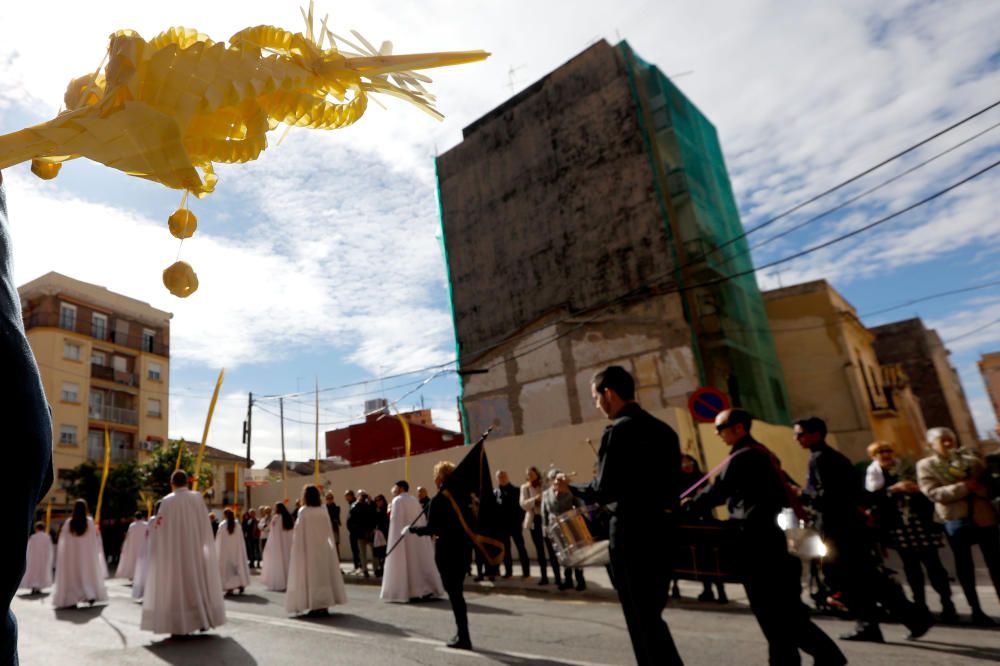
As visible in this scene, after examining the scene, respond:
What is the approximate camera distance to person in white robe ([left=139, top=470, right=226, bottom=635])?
26.1 ft

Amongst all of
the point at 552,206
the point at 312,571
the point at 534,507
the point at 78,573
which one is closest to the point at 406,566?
the point at 312,571

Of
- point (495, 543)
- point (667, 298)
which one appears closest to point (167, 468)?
point (667, 298)

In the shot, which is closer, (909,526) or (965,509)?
(965,509)

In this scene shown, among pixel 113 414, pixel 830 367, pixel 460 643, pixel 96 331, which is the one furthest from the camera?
pixel 96 331

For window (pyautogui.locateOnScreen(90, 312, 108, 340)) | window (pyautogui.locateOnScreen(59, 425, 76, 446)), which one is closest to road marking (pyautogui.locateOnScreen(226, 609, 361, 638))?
window (pyautogui.locateOnScreen(59, 425, 76, 446))

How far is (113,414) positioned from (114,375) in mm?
2572

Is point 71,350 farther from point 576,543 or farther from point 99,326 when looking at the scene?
point 576,543

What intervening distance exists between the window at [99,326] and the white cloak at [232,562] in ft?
111

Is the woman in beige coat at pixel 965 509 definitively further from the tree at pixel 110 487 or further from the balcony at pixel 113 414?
the balcony at pixel 113 414

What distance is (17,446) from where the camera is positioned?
1.05m

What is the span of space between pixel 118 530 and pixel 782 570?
29.5m

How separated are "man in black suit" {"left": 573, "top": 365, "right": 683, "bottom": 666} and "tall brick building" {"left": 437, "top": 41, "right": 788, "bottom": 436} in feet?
55.9

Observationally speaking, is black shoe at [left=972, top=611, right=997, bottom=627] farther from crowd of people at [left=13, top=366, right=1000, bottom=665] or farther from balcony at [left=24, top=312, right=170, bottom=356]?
balcony at [left=24, top=312, right=170, bottom=356]

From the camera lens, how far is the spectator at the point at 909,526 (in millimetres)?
7207
